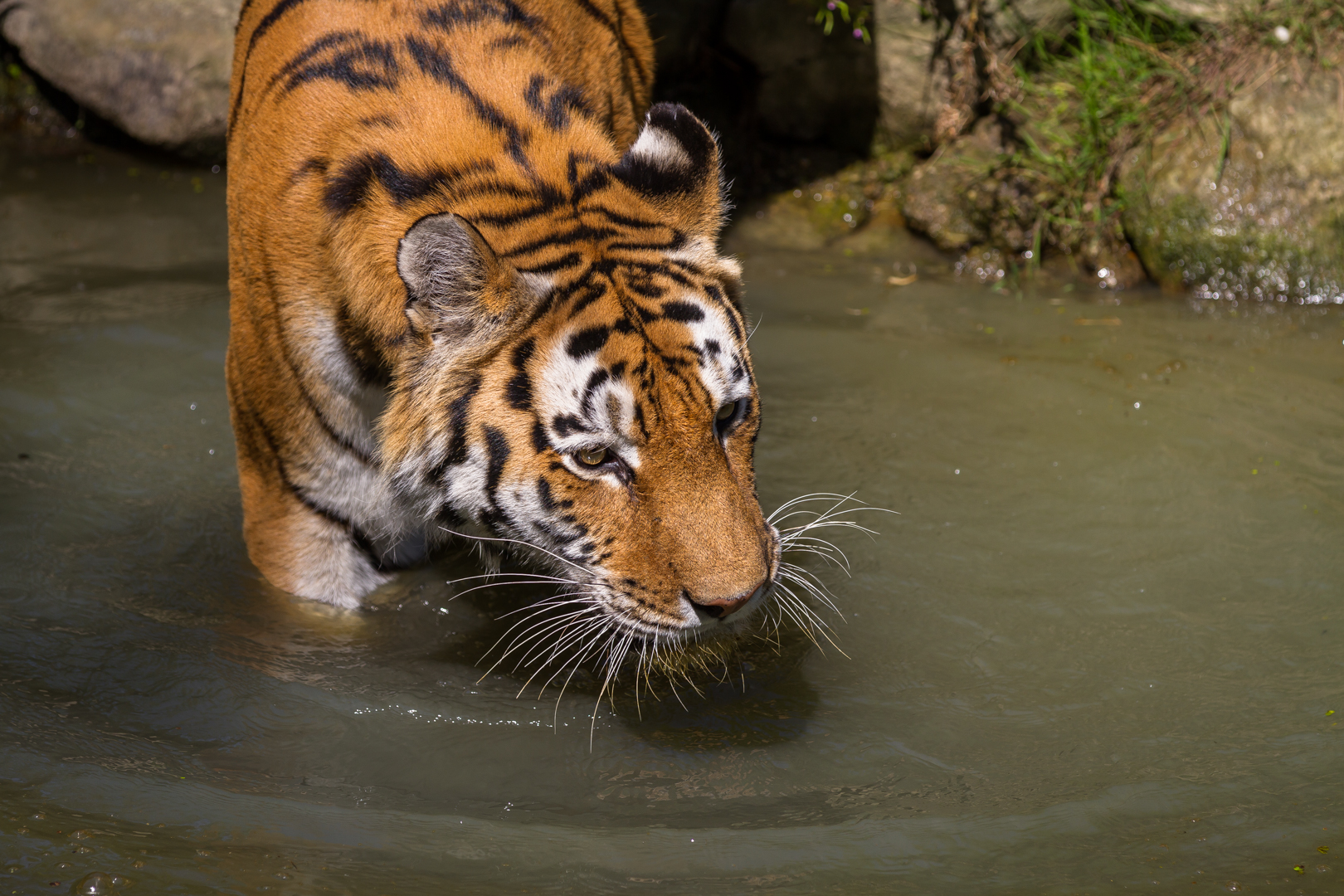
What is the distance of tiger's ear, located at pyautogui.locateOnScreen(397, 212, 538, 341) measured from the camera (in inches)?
86.6

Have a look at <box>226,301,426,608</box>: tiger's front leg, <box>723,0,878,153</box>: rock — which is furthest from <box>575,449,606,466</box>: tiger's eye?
<box>723,0,878,153</box>: rock

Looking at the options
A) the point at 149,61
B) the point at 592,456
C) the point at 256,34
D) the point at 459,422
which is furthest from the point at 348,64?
the point at 149,61

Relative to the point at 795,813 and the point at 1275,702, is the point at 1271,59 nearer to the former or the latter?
the point at 1275,702

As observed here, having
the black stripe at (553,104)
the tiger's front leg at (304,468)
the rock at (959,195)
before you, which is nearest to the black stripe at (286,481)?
the tiger's front leg at (304,468)

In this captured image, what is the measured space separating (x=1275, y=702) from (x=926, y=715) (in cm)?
81

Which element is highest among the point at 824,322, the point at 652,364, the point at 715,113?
the point at 652,364

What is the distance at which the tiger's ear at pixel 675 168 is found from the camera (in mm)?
2576

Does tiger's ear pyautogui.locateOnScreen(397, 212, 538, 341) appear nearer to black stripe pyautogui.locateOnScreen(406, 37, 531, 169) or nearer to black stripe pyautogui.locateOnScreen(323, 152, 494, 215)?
black stripe pyautogui.locateOnScreen(323, 152, 494, 215)

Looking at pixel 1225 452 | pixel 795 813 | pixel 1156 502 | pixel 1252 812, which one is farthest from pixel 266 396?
pixel 1225 452

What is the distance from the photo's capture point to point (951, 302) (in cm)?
526

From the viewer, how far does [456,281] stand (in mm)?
2309

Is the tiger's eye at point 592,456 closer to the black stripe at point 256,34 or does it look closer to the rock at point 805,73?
the black stripe at point 256,34

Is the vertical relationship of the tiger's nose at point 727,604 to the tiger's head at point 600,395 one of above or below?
below

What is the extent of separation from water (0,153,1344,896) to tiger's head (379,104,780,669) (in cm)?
44
